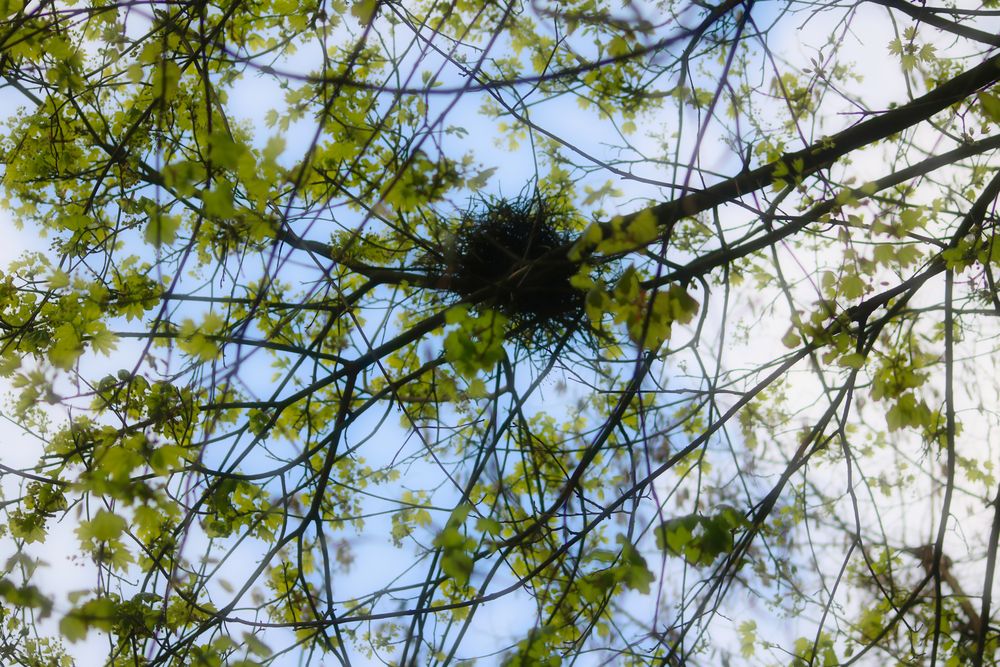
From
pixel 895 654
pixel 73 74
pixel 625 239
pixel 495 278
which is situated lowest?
pixel 895 654

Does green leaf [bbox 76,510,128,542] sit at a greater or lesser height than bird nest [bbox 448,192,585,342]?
lesser

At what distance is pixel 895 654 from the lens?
5.89 feet

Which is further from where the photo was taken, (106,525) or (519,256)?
(519,256)

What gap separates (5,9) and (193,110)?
0.52m

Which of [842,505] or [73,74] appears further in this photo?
[842,505]

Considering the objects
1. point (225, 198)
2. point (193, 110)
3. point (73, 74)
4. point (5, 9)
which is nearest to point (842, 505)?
point (225, 198)

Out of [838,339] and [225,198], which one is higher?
[225,198]

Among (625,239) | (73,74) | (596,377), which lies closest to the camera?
(625,239)

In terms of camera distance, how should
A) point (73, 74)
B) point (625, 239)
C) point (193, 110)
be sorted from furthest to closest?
point (193, 110) < point (73, 74) < point (625, 239)

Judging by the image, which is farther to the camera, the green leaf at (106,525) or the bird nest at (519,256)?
the bird nest at (519,256)

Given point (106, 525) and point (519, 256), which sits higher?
point (519, 256)

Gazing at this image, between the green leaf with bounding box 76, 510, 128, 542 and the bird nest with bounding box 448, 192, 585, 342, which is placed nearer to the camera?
the green leaf with bounding box 76, 510, 128, 542

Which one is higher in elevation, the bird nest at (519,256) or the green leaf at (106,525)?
the bird nest at (519,256)

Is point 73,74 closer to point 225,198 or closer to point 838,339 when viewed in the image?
point 225,198
